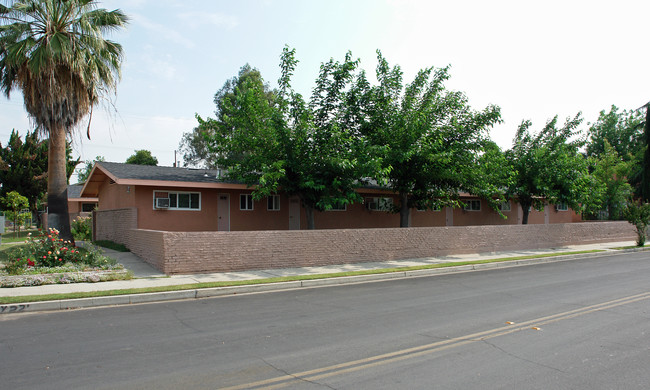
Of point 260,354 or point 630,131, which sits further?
point 630,131

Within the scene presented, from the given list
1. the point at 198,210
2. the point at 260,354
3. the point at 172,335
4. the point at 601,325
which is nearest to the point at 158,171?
the point at 198,210

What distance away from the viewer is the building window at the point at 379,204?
24263 millimetres

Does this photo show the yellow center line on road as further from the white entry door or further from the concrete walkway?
the white entry door

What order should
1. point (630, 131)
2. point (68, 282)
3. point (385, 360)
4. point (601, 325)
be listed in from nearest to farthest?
point (385, 360) → point (601, 325) → point (68, 282) → point (630, 131)

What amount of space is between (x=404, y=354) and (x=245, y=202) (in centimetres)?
1537

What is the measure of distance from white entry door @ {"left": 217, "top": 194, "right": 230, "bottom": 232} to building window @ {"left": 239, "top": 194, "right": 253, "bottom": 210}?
650mm

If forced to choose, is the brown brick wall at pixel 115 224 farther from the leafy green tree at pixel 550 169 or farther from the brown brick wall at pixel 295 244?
the leafy green tree at pixel 550 169

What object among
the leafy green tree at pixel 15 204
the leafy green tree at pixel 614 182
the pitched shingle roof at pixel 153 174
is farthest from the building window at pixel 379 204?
the leafy green tree at pixel 15 204

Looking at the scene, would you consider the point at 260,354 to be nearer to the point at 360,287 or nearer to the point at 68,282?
the point at 360,287

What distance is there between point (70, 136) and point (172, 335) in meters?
11.8

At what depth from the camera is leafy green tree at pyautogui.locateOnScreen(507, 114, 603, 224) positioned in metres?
24.3

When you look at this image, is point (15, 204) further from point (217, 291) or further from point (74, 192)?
point (217, 291)

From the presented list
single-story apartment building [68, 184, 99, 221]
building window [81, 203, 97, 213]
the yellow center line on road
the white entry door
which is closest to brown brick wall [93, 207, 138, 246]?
the white entry door

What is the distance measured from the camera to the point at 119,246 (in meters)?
17.4
